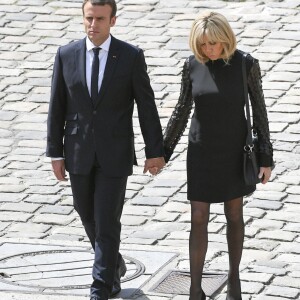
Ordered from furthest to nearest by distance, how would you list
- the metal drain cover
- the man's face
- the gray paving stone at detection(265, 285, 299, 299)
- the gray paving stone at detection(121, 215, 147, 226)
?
the gray paving stone at detection(121, 215, 147, 226), the metal drain cover, the gray paving stone at detection(265, 285, 299, 299), the man's face

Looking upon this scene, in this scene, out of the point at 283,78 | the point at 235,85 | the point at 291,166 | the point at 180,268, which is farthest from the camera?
the point at 283,78

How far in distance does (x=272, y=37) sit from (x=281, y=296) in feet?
20.7

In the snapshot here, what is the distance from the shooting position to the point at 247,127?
24.7ft

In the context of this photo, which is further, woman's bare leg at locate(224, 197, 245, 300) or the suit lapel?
woman's bare leg at locate(224, 197, 245, 300)

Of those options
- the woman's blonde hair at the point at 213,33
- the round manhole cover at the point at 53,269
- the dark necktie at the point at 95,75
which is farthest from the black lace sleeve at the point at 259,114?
the round manhole cover at the point at 53,269

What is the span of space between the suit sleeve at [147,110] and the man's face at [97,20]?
28 cm

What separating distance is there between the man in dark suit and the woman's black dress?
0.25 metres

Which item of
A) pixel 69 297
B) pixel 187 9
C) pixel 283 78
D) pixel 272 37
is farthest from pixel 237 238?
pixel 187 9

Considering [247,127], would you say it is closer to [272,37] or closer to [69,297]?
[69,297]

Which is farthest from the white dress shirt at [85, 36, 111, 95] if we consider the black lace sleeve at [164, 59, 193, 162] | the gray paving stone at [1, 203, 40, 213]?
the gray paving stone at [1, 203, 40, 213]

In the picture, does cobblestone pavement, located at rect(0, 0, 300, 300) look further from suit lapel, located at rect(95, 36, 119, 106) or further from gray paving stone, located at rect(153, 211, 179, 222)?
suit lapel, located at rect(95, 36, 119, 106)

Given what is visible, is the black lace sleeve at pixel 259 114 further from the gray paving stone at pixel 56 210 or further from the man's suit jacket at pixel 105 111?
the gray paving stone at pixel 56 210

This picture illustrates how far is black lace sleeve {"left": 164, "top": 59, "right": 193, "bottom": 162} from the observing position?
7566mm

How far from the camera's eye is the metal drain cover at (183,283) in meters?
8.00
